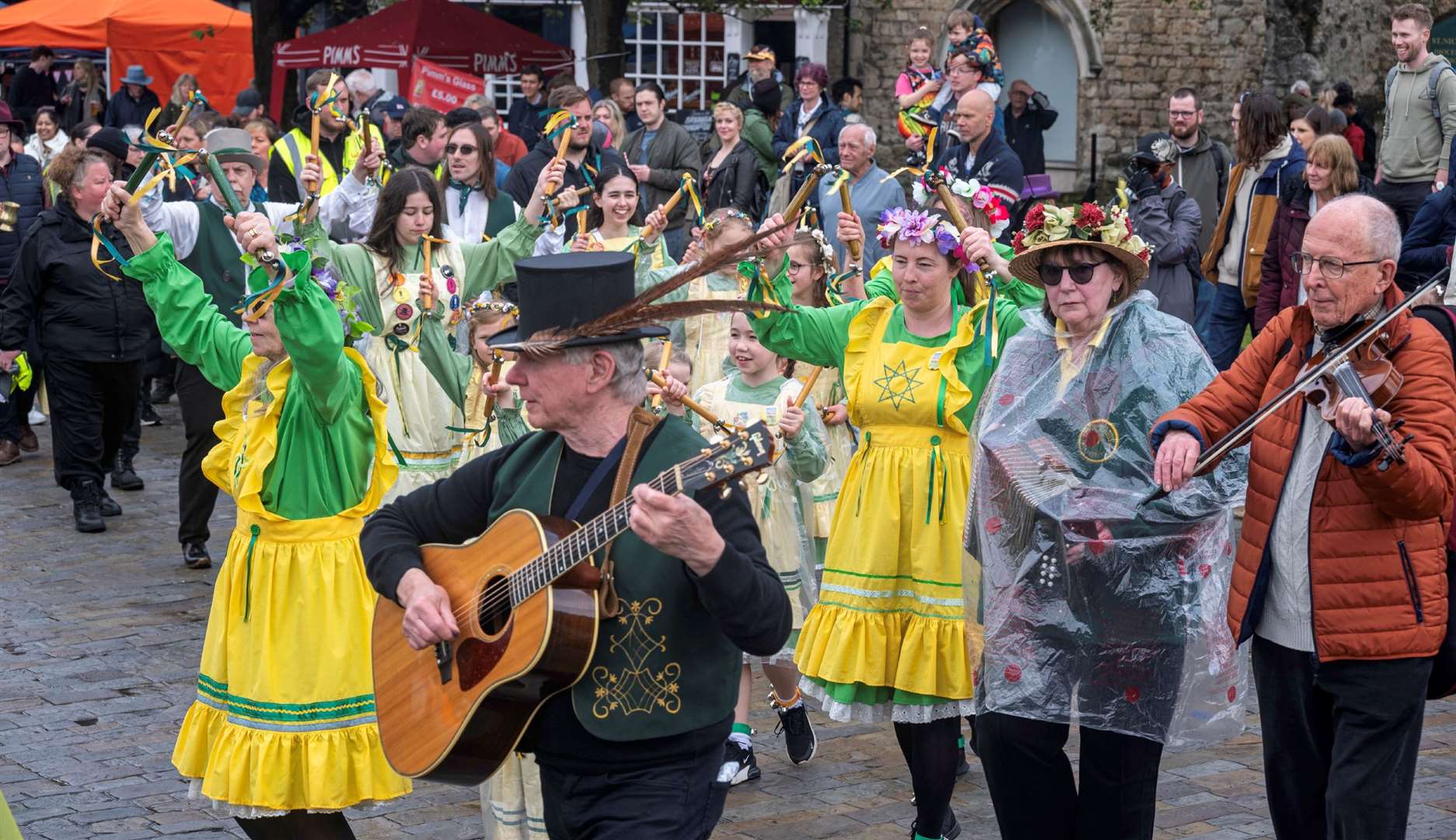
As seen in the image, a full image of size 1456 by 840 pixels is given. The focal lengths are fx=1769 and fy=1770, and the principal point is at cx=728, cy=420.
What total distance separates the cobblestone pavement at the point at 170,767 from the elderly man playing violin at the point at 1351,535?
1518 mm

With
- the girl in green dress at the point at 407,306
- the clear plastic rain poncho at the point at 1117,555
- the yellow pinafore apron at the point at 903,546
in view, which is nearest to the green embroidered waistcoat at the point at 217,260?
the girl in green dress at the point at 407,306

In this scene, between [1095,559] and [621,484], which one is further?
[1095,559]

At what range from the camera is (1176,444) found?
4.37 m

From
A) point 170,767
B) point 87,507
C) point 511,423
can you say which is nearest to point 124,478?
point 87,507

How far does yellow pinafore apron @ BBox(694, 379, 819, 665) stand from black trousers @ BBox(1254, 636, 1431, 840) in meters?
2.31

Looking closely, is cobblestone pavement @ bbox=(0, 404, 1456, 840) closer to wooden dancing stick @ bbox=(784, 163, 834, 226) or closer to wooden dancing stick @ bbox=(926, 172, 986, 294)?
wooden dancing stick @ bbox=(926, 172, 986, 294)

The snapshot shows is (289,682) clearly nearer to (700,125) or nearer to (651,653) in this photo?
(651,653)

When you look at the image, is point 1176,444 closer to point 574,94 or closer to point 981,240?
point 981,240

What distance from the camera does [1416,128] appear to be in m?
12.3

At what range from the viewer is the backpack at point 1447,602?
435cm

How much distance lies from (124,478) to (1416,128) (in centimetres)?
904

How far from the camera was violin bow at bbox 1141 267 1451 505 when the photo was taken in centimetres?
407

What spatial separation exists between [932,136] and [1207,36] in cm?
1481

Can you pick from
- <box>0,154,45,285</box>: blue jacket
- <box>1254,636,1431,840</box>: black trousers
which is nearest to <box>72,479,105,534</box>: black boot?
<box>0,154,45,285</box>: blue jacket
